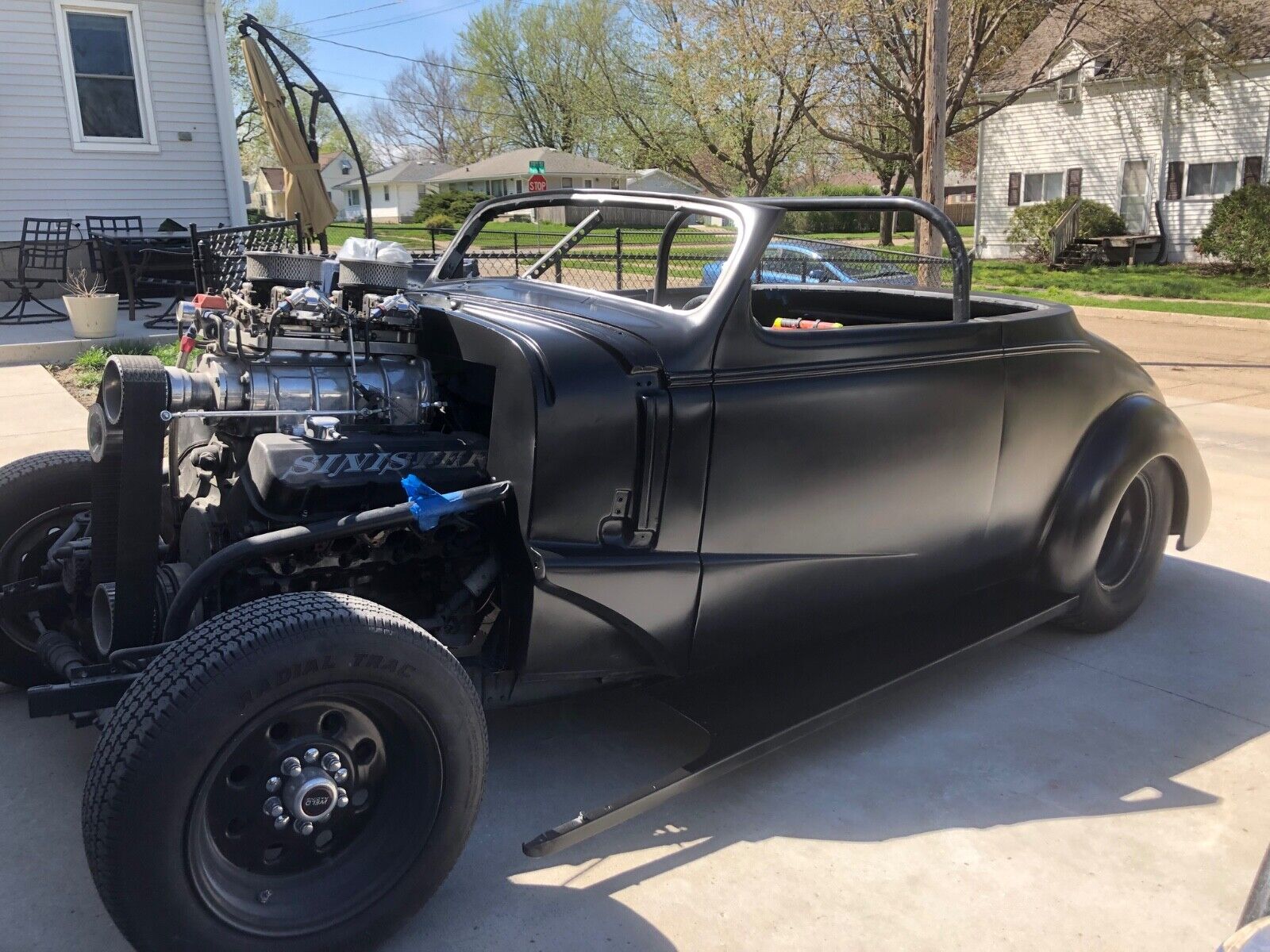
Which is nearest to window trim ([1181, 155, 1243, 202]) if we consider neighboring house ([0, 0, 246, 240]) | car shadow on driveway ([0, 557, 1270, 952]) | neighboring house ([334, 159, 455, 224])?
neighboring house ([0, 0, 246, 240])

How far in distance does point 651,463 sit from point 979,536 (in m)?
1.47

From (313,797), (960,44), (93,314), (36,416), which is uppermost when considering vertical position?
(960,44)

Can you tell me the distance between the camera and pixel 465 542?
2834 millimetres

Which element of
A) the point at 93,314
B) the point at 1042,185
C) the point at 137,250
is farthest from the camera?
the point at 1042,185

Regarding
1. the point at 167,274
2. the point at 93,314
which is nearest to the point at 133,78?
the point at 167,274

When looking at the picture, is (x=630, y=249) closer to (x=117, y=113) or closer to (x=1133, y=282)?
(x=117, y=113)

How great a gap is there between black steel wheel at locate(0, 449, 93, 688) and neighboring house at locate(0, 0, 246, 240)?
11.1 meters

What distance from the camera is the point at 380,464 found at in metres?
2.69

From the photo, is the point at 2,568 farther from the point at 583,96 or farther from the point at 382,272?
the point at 583,96

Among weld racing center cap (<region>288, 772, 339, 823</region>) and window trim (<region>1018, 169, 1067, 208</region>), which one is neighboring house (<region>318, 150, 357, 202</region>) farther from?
weld racing center cap (<region>288, 772, 339, 823</region>)

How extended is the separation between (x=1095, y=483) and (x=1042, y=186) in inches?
983

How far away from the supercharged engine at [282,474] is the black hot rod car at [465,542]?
0.01 metres

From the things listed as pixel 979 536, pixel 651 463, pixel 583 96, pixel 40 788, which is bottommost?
pixel 40 788

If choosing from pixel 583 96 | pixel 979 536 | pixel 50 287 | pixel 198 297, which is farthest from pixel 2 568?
pixel 583 96
